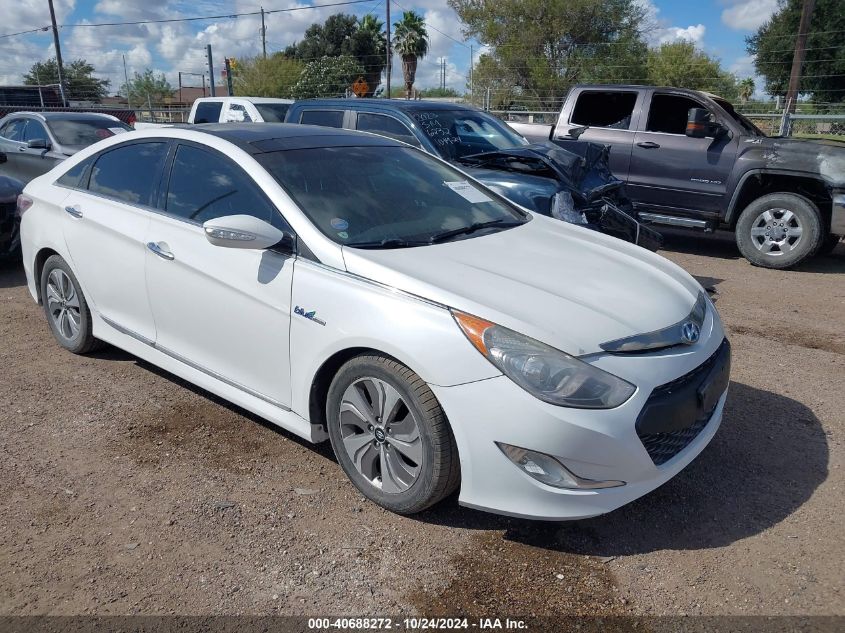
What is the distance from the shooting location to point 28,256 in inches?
194

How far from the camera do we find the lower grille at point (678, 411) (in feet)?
8.68

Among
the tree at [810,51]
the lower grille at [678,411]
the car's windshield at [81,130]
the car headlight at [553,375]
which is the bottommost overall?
the lower grille at [678,411]

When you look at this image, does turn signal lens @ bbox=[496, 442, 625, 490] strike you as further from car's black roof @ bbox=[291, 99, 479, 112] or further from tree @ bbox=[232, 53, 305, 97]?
tree @ bbox=[232, 53, 305, 97]

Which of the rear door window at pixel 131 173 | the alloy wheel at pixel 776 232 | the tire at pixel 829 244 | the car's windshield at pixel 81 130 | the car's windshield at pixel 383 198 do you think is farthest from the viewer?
the car's windshield at pixel 81 130

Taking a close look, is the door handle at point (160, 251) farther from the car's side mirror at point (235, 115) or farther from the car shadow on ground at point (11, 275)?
the car's side mirror at point (235, 115)

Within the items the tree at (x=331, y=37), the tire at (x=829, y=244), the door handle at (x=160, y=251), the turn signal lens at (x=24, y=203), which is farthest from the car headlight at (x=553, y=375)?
the tree at (x=331, y=37)

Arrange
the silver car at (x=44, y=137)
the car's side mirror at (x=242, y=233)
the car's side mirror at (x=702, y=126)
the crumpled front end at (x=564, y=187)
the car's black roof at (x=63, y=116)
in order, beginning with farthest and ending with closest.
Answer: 1. the car's black roof at (x=63, y=116)
2. the silver car at (x=44, y=137)
3. the car's side mirror at (x=702, y=126)
4. the crumpled front end at (x=564, y=187)
5. the car's side mirror at (x=242, y=233)

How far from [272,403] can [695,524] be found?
2.00 m

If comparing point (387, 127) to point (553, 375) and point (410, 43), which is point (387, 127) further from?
point (410, 43)

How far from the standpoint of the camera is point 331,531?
2959 mm

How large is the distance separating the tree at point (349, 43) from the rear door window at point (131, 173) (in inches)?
2100

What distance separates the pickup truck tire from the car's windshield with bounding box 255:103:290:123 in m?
6.58

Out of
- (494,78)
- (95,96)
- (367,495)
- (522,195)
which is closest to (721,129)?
(522,195)

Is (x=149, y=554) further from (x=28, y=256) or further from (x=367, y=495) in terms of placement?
(x=28, y=256)
